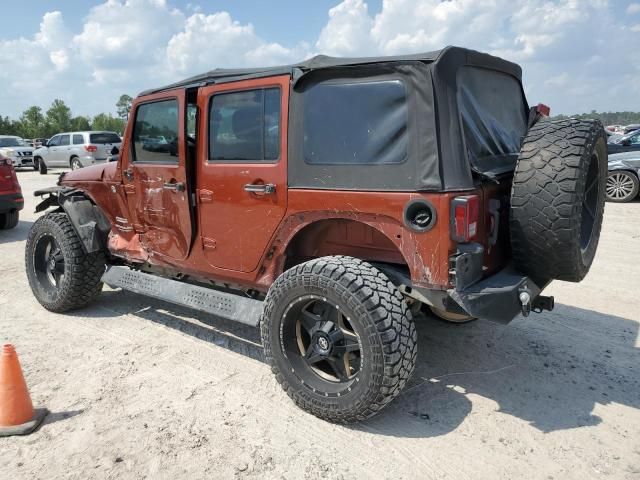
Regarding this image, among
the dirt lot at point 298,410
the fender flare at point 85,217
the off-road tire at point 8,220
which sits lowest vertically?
the dirt lot at point 298,410

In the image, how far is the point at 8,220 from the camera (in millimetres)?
9102

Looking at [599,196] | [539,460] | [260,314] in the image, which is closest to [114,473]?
[260,314]

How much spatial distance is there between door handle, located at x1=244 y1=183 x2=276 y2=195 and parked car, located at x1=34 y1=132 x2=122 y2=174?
648 inches

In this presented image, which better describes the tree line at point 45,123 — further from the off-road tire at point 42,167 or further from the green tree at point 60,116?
the off-road tire at point 42,167

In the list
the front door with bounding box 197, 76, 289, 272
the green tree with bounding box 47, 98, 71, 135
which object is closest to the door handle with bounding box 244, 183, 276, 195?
the front door with bounding box 197, 76, 289, 272

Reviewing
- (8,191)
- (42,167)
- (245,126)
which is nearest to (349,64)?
(245,126)

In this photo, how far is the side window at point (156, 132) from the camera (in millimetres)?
4008

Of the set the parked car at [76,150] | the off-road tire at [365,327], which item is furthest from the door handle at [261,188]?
the parked car at [76,150]

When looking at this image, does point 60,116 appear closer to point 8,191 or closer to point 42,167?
point 42,167

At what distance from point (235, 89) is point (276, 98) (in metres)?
0.40

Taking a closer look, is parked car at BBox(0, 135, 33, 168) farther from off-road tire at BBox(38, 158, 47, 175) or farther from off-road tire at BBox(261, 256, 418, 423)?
off-road tire at BBox(261, 256, 418, 423)

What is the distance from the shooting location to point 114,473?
8.67ft

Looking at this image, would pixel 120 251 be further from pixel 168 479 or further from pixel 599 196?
pixel 599 196

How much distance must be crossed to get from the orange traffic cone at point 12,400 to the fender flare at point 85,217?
1.75m
